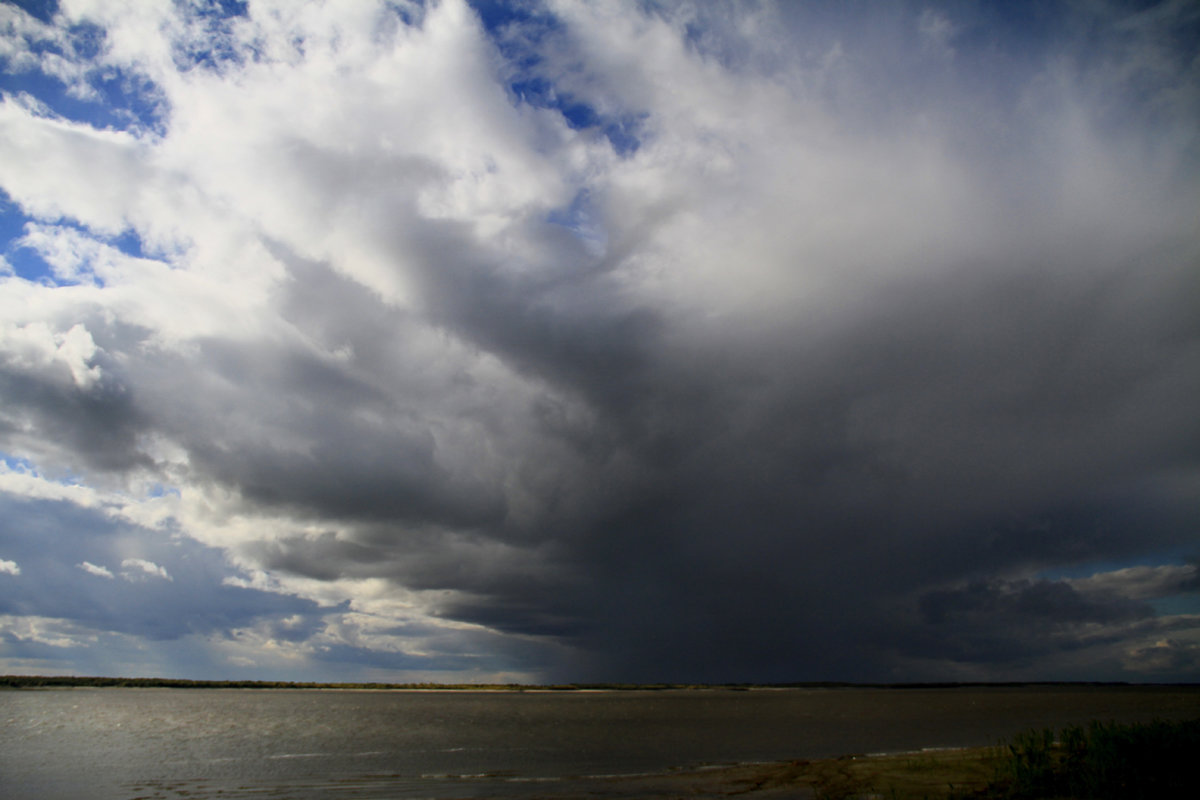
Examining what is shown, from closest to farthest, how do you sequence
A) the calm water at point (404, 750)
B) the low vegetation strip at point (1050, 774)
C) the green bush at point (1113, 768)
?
1. the green bush at point (1113, 768)
2. the low vegetation strip at point (1050, 774)
3. the calm water at point (404, 750)

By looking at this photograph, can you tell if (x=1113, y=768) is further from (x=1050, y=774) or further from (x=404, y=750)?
(x=404, y=750)

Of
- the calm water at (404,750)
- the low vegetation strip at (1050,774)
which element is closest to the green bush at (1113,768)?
the low vegetation strip at (1050,774)

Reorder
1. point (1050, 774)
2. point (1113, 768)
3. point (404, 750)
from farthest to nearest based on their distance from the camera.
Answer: point (404, 750)
point (1050, 774)
point (1113, 768)

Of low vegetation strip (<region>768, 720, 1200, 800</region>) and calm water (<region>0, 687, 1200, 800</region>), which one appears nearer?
low vegetation strip (<region>768, 720, 1200, 800</region>)

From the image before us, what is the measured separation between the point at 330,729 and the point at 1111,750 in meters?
74.2

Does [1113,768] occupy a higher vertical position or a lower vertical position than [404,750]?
higher

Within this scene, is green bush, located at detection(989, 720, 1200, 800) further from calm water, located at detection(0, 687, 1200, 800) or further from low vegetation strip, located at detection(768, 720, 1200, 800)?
calm water, located at detection(0, 687, 1200, 800)

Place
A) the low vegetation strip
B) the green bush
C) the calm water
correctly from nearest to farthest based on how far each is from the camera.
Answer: the green bush, the low vegetation strip, the calm water

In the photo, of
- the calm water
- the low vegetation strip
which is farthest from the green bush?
the calm water

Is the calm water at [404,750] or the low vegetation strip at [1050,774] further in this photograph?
the calm water at [404,750]

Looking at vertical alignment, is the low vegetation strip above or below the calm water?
above

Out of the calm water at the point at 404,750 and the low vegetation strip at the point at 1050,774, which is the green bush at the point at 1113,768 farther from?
the calm water at the point at 404,750

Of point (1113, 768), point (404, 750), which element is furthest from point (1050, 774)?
point (404, 750)

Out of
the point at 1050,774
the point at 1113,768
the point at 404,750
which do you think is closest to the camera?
the point at 1113,768
